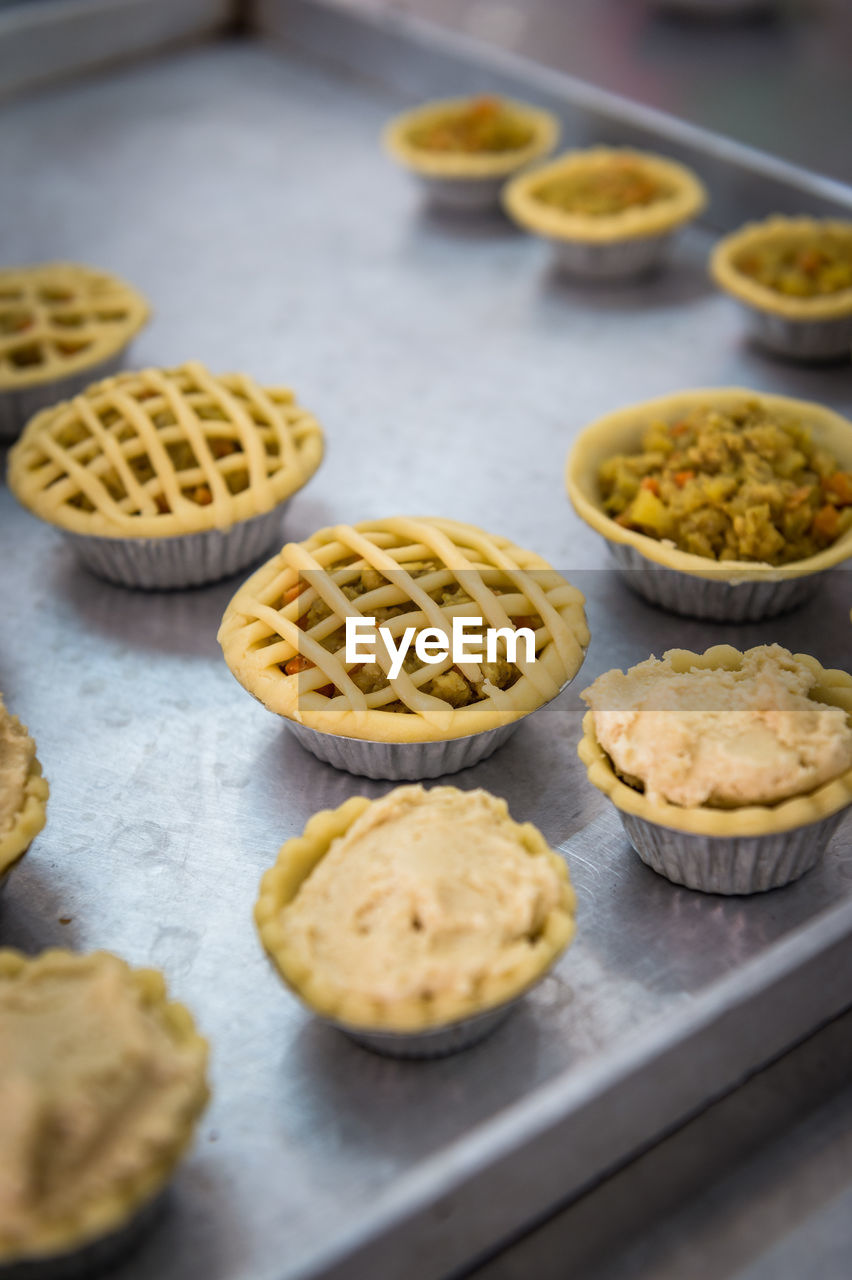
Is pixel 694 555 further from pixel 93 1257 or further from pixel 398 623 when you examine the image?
pixel 93 1257

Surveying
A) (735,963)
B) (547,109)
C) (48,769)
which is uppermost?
(547,109)

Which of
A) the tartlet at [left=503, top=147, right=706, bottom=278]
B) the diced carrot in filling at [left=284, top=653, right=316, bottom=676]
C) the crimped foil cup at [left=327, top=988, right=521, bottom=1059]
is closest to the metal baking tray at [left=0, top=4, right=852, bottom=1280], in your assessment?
the crimped foil cup at [left=327, top=988, right=521, bottom=1059]

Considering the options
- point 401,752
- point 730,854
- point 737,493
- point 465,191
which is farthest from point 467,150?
point 730,854

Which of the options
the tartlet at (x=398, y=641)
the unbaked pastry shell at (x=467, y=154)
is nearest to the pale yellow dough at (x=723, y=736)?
the tartlet at (x=398, y=641)

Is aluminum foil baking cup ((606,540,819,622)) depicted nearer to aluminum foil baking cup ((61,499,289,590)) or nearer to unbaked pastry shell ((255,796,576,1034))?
aluminum foil baking cup ((61,499,289,590))

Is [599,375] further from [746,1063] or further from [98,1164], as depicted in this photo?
[98,1164]

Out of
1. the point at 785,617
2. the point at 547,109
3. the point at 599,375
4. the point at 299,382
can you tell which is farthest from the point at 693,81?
the point at 785,617

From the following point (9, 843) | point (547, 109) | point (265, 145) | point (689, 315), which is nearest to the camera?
point (9, 843)
